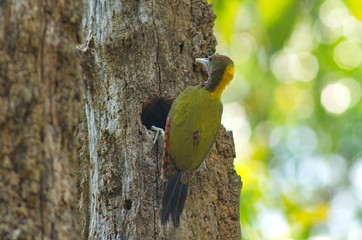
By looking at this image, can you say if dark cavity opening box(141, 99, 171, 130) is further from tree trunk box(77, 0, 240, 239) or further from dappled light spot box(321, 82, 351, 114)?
dappled light spot box(321, 82, 351, 114)

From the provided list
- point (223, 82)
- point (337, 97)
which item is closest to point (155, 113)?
point (223, 82)

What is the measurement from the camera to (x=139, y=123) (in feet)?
16.2

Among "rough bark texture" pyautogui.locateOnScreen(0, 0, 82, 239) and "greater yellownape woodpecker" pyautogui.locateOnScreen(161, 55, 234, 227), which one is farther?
"greater yellownape woodpecker" pyautogui.locateOnScreen(161, 55, 234, 227)

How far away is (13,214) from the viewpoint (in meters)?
2.54

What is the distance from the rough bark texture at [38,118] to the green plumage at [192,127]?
2190mm

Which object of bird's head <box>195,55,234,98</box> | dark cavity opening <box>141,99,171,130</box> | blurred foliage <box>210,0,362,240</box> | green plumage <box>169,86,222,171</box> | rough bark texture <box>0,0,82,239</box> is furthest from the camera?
blurred foliage <box>210,0,362,240</box>

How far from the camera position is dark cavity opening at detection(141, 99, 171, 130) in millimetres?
5168

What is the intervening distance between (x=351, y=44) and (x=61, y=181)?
30.2ft

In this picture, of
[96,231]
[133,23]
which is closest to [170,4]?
[133,23]

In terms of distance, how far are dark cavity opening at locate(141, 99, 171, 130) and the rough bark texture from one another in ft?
7.55

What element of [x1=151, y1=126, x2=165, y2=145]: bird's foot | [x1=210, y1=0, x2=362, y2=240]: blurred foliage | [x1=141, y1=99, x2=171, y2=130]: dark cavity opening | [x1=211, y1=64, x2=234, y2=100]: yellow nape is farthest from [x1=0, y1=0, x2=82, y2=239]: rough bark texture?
[x1=210, y1=0, x2=362, y2=240]: blurred foliage

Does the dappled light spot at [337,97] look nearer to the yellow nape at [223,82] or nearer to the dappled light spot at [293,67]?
the dappled light spot at [293,67]

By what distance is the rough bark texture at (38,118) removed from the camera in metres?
2.58

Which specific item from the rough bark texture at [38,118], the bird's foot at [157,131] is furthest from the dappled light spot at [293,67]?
the rough bark texture at [38,118]
